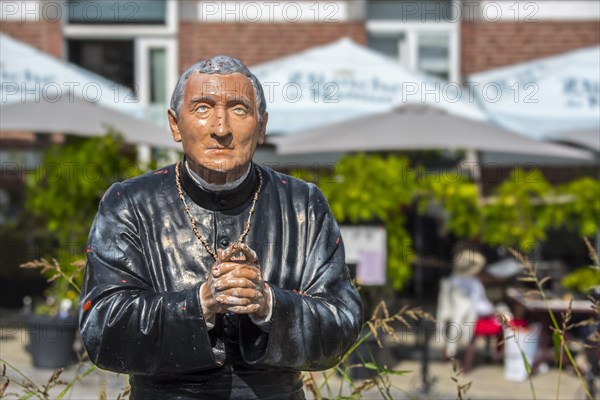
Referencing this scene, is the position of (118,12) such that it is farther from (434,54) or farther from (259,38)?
(434,54)

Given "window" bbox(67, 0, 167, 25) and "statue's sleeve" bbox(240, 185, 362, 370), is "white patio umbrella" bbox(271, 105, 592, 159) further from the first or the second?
"statue's sleeve" bbox(240, 185, 362, 370)

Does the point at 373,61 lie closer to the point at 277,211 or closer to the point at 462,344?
the point at 462,344

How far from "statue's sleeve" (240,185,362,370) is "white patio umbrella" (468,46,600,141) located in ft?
22.2

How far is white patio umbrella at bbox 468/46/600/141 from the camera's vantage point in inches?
376

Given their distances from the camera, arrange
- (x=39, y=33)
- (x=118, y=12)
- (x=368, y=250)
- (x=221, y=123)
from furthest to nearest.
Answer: (x=118, y=12), (x=39, y=33), (x=368, y=250), (x=221, y=123)

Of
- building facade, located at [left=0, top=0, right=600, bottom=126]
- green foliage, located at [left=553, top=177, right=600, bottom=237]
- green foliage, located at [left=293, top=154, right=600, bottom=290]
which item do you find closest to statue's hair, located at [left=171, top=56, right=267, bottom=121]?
green foliage, located at [left=293, top=154, right=600, bottom=290]

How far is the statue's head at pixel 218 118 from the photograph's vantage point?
2.53 m

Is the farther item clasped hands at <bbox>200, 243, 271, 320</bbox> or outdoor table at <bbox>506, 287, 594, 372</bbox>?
outdoor table at <bbox>506, 287, 594, 372</bbox>

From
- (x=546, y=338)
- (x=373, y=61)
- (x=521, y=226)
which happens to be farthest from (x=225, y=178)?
(x=373, y=61)

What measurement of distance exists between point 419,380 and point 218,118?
5.62 metres

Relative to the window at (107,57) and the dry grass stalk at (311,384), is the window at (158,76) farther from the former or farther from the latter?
the dry grass stalk at (311,384)

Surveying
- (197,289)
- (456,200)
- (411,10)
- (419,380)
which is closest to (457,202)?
(456,200)

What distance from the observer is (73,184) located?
796cm

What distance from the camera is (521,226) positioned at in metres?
8.19
